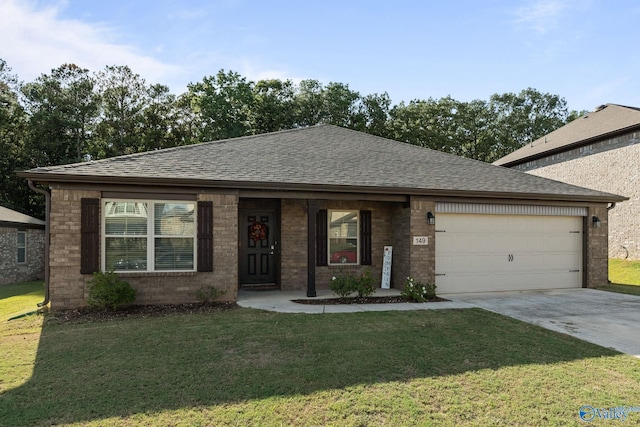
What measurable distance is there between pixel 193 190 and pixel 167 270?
1.73 meters

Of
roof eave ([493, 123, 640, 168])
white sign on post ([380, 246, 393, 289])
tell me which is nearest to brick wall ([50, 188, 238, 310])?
white sign on post ([380, 246, 393, 289])

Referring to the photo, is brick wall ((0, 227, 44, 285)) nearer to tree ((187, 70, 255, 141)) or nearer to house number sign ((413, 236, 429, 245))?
tree ((187, 70, 255, 141))

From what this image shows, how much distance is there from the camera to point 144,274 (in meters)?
7.88

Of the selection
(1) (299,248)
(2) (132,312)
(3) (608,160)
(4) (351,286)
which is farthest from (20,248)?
(3) (608,160)

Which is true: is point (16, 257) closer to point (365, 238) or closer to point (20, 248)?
point (20, 248)

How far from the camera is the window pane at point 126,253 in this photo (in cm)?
780

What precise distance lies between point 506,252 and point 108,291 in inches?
361

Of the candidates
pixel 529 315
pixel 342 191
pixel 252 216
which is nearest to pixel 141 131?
pixel 252 216

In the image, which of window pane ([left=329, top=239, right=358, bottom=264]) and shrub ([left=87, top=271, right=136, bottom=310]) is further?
window pane ([left=329, top=239, right=358, bottom=264])

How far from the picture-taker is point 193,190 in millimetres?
8086

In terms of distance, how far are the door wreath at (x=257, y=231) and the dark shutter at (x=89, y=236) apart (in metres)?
3.63

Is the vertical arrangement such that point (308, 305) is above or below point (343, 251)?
below

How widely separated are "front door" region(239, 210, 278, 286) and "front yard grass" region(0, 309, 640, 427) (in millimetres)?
3815

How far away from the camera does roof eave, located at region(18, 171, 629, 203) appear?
731cm
